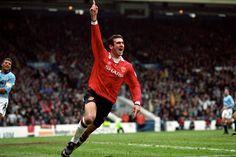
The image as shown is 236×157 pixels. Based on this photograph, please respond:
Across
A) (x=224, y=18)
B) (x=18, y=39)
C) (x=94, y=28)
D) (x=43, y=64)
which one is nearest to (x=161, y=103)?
(x=43, y=64)

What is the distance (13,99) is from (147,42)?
19.1 metres

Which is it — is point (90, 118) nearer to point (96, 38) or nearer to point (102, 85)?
point (102, 85)

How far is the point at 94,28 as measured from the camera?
11992 mm

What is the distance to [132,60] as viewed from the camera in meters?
51.9

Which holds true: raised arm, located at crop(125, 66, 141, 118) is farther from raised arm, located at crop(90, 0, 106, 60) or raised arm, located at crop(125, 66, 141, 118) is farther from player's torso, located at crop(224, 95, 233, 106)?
player's torso, located at crop(224, 95, 233, 106)

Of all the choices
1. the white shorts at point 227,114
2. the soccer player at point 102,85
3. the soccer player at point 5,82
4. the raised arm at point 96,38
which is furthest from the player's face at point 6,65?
the white shorts at point 227,114

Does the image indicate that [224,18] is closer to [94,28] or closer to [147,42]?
[147,42]

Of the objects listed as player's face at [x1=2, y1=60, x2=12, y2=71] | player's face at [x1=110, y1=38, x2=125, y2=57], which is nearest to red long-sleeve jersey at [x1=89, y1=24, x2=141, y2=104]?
player's face at [x1=110, y1=38, x2=125, y2=57]

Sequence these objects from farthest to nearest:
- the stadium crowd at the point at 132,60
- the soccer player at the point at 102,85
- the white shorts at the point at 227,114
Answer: the stadium crowd at the point at 132,60 → the white shorts at the point at 227,114 → the soccer player at the point at 102,85

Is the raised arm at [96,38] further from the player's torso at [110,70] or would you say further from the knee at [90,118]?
the knee at [90,118]

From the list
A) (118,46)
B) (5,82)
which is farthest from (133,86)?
(5,82)

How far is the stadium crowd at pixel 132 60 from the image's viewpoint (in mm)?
41312

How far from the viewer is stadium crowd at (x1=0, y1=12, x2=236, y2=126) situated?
4131 centimetres

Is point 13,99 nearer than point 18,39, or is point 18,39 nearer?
point 13,99
